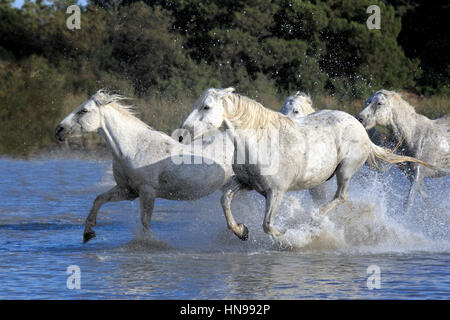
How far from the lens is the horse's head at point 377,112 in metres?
10.7

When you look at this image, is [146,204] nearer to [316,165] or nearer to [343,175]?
[316,165]

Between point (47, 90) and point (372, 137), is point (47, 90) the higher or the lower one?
the higher one

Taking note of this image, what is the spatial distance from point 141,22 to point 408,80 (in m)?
9.79

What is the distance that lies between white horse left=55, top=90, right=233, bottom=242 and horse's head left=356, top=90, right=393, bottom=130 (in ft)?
8.80

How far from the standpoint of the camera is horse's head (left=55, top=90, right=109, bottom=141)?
28.4 feet

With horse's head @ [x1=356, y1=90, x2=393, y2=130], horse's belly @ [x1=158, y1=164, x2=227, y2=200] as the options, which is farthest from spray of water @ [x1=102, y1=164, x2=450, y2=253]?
horse's head @ [x1=356, y1=90, x2=393, y2=130]

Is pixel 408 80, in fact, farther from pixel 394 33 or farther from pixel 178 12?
pixel 178 12

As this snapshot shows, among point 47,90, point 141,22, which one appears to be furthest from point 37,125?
point 141,22

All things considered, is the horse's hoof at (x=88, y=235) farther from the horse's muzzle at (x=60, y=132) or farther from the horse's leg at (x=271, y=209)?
the horse's leg at (x=271, y=209)

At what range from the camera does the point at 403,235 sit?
Answer: 9148 millimetres
